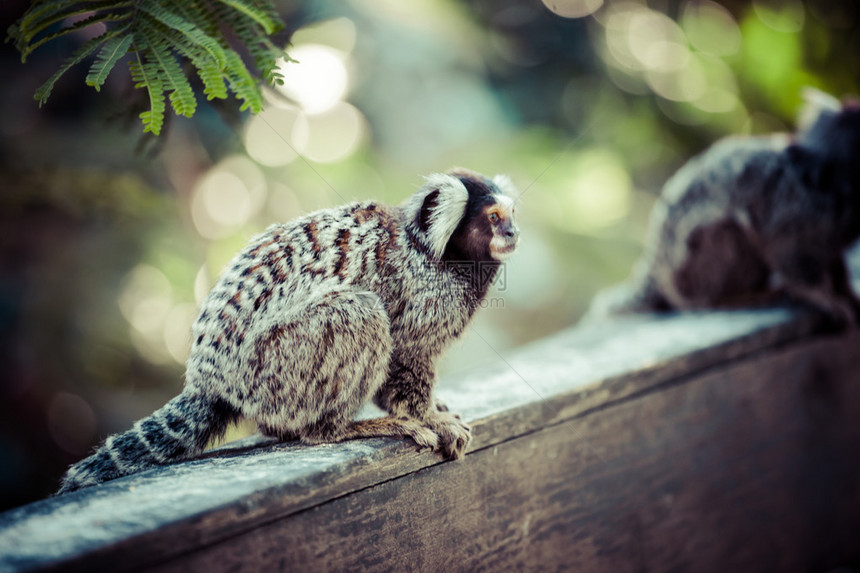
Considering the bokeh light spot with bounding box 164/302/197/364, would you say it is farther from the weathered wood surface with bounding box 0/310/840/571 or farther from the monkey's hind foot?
the monkey's hind foot

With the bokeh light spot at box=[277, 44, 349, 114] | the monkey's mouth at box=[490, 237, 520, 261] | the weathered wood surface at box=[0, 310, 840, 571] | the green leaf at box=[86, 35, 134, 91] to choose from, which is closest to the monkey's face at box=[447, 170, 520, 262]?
the monkey's mouth at box=[490, 237, 520, 261]

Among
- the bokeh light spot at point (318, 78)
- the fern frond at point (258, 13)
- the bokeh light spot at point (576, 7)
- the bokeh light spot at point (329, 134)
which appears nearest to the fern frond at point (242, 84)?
the fern frond at point (258, 13)

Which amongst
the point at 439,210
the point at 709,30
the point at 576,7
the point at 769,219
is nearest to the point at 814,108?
the point at 769,219

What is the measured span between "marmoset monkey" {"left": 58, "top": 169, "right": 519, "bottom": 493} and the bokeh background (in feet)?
2.91

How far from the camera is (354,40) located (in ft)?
13.0

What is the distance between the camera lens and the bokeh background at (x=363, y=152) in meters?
3.48

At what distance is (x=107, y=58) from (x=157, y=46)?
12cm

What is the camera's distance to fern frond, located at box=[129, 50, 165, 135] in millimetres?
1465

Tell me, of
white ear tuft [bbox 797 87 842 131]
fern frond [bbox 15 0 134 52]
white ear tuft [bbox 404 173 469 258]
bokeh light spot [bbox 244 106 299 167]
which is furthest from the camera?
bokeh light spot [bbox 244 106 299 167]

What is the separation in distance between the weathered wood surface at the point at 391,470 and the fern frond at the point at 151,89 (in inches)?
32.3

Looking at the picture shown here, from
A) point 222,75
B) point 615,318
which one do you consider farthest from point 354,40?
point 222,75

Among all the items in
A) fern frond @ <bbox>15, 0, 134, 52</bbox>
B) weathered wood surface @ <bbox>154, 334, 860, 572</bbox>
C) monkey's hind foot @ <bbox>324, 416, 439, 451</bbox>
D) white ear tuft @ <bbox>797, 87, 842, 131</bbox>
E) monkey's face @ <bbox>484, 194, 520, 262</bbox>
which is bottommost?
weathered wood surface @ <bbox>154, 334, 860, 572</bbox>

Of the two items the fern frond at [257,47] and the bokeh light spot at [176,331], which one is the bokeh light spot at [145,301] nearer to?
the bokeh light spot at [176,331]

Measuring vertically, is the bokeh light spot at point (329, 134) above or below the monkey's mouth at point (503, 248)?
above
